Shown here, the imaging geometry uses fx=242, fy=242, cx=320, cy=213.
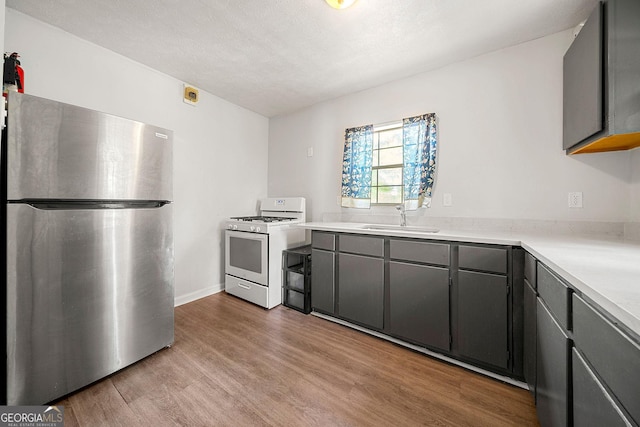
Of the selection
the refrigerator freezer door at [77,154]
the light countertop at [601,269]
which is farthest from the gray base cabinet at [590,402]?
the refrigerator freezer door at [77,154]

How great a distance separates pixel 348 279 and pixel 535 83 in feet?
7.36

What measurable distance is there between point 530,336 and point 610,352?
0.90 meters

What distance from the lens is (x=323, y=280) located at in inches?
95.0

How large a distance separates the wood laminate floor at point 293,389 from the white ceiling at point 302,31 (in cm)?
249

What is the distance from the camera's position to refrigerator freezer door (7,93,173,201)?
1.24 m

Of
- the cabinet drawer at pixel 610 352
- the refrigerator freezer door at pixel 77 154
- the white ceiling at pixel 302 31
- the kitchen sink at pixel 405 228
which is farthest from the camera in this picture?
the kitchen sink at pixel 405 228

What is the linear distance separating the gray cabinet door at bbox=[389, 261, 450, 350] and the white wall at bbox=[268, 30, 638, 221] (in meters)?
0.81

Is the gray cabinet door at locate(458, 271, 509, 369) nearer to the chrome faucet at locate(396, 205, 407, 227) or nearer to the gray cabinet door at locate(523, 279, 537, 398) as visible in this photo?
the gray cabinet door at locate(523, 279, 537, 398)

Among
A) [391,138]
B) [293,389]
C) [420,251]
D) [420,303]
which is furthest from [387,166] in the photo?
[293,389]

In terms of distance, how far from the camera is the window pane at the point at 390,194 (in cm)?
267

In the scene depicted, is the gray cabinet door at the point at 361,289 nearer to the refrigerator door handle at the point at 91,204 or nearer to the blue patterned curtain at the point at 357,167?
the blue patterned curtain at the point at 357,167

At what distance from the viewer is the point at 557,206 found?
6.22 feet

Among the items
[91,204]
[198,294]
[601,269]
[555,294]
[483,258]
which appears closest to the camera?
[601,269]

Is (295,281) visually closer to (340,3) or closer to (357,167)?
(357,167)
